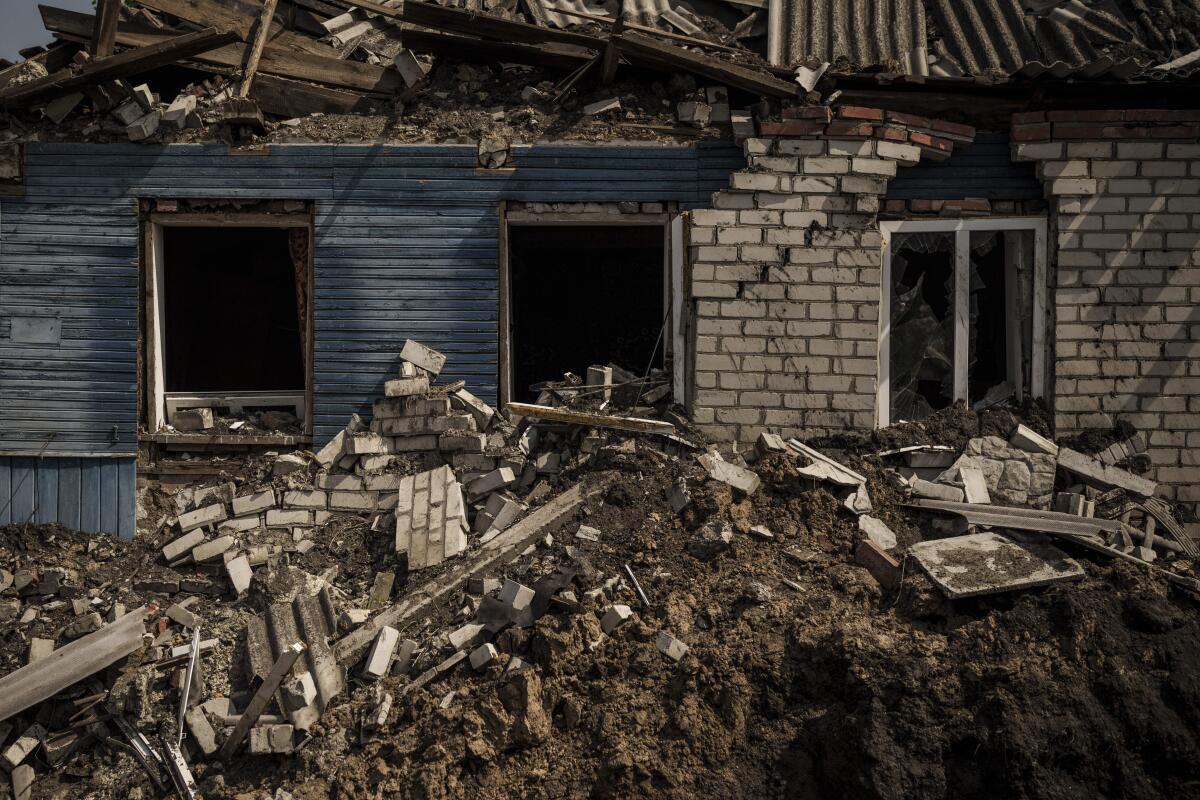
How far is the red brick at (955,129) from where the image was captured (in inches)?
276

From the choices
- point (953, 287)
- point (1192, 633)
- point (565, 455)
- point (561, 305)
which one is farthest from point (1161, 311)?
point (561, 305)

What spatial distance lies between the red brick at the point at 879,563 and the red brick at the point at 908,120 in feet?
9.41

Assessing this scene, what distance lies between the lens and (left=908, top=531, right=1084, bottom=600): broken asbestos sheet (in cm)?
563

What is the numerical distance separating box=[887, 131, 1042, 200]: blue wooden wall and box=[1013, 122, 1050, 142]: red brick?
171 millimetres

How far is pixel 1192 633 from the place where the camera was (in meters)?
5.31

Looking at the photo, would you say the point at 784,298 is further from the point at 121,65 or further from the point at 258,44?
the point at 121,65

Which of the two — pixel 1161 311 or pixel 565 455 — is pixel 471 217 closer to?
pixel 565 455

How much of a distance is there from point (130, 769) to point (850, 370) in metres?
5.03

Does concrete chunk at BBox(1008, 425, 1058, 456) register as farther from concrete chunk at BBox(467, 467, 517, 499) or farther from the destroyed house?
concrete chunk at BBox(467, 467, 517, 499)

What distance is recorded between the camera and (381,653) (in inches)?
225

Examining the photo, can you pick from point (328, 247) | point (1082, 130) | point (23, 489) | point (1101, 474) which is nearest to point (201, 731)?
point (23, 489)

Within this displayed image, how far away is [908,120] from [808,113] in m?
0.69

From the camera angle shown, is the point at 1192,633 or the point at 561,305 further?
the point at 561,305

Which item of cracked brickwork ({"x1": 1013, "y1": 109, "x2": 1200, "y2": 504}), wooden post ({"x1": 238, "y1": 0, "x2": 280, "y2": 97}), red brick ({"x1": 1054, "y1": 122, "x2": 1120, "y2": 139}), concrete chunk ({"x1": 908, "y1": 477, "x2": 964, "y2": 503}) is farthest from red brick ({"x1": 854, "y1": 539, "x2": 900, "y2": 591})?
wooden post ({"x1": 238, "y1": 0, "x2": 280, "y2": 97})
